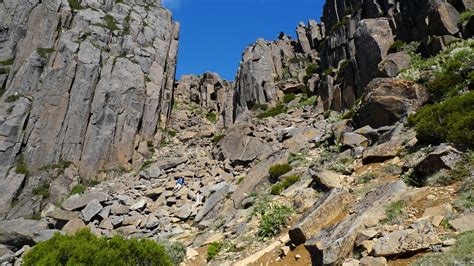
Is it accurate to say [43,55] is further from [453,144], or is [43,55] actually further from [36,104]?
[453,144]

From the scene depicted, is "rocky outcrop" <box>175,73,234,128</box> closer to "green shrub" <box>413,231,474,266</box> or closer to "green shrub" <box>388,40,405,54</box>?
"green shrub" <box>388,40,405,54</box>

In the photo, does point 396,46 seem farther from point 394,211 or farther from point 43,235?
point 43,235

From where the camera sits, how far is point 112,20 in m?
52.7

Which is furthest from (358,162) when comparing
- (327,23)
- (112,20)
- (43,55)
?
(327,23)

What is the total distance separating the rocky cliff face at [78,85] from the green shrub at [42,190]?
9.48 feet

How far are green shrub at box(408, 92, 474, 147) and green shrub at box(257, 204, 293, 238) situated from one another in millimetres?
6058

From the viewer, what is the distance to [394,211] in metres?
9.53

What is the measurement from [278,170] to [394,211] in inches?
480

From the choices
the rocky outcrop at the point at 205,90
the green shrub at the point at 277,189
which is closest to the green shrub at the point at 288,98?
the rocky outcrop at the point at 205,90

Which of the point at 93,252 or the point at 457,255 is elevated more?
the point at 457,255

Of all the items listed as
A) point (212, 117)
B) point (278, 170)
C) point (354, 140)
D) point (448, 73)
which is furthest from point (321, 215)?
point (212, 117)

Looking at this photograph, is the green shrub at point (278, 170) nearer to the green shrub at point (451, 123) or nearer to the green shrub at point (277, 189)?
the green shrub at point (277, 189)

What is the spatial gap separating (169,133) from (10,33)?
24.6 meters

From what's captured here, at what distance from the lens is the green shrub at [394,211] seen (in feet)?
30.6
